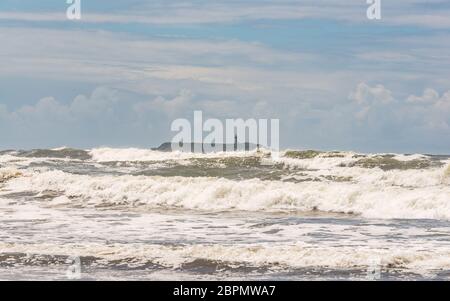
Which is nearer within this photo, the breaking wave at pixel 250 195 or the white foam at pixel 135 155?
the breaking wave at pixel 250 195

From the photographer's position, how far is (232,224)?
807 inches

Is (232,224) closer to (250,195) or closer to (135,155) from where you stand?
(250,195)

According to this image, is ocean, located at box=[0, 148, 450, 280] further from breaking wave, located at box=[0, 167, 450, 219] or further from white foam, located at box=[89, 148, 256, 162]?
white foam, located at box=[89, 148, 256, 162]

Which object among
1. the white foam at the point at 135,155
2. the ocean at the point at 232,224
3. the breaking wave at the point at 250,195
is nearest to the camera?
the ocean at the point at 232,224

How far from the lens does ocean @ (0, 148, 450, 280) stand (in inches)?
548

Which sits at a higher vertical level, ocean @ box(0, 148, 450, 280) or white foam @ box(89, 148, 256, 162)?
ocean @ box(0, 148, 450, 280)

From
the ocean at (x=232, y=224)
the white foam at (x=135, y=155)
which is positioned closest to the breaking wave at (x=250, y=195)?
the ocean at (x=232, y=224)

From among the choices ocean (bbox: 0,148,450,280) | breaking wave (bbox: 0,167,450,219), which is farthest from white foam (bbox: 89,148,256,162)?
breaking wave (bbox: 0,167,450,219)

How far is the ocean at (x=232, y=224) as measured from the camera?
13930 millimetres

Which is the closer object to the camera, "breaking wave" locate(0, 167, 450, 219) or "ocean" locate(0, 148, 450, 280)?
"ocean" locate(0, 148, 450, 280)

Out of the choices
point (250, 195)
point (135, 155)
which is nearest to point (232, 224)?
point (250, 195)

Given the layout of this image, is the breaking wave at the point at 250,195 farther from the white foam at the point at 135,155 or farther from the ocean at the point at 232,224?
the white foam at the point at 135,155

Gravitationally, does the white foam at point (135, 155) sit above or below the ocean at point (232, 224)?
below
